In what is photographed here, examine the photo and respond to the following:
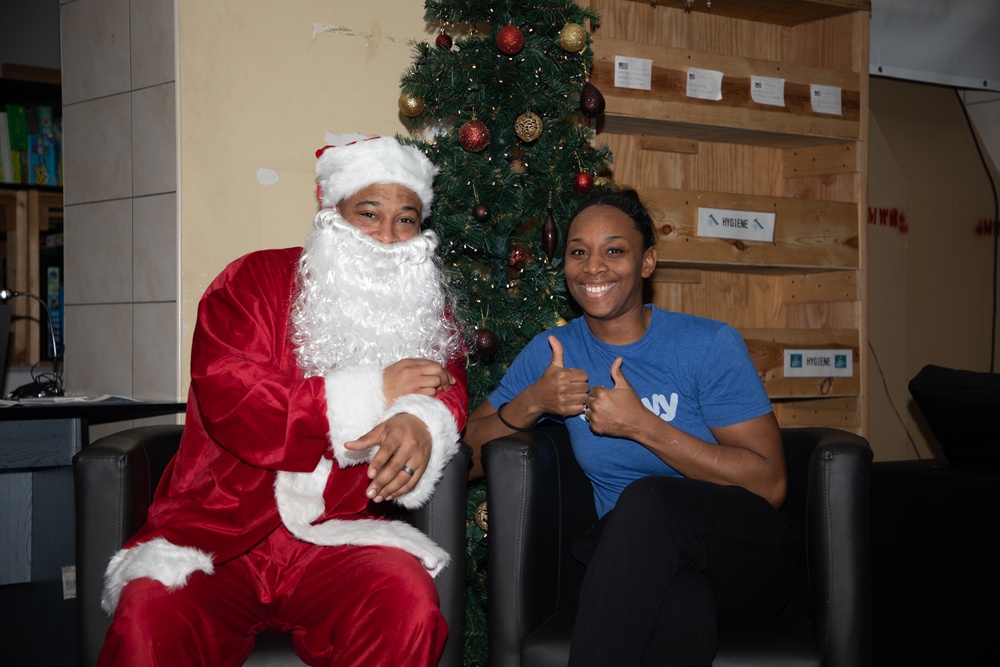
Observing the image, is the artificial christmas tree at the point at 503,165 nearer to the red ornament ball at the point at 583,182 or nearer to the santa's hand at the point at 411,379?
the red ornament ball at the point at 583,182

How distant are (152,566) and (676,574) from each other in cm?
101

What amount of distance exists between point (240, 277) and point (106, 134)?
1486 mm

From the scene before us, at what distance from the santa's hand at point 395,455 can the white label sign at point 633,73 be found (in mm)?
1865

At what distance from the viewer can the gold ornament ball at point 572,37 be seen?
2551 mm

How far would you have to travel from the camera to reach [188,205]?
114 inches

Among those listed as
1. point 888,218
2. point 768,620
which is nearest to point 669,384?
point 768,620

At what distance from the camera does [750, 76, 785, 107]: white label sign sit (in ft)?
11.5

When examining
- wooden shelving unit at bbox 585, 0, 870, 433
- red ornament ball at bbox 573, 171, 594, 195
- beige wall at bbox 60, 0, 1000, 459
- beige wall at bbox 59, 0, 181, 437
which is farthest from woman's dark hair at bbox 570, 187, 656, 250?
beige wall at bbox 59, 0, 181, 437

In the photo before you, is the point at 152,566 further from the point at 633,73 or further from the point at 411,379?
the point at 633,73

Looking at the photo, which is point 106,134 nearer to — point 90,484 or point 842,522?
point 90,484

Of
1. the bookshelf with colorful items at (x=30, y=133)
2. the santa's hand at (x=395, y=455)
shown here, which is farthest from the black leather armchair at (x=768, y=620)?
the bookshelf with colorful items at (x=30, y=133)

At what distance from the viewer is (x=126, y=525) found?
1.84 meters

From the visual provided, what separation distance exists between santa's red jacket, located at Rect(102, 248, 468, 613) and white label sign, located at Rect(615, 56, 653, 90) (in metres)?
→ 1.69

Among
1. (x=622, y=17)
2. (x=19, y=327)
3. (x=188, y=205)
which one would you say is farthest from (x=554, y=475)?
(x=19, y=327)
